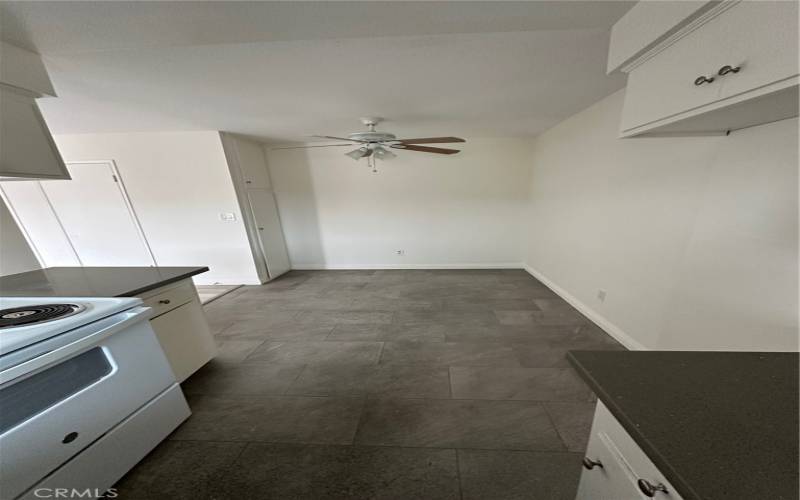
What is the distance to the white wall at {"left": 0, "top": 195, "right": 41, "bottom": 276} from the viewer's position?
1.89 m

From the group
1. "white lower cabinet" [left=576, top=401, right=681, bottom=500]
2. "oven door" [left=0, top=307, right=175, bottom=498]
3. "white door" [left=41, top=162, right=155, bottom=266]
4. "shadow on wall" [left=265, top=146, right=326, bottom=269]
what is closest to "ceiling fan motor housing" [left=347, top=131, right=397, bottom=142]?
"shadow on wall" [left=265, top=146, right=326, bottom=269]

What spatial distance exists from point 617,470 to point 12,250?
13.5 ft

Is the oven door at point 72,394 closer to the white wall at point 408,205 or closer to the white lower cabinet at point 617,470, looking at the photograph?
the white lower cabinet at point 617,470

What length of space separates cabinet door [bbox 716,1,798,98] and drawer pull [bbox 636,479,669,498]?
3.94 ft

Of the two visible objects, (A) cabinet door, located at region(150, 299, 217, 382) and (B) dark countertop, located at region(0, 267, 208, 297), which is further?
(A) cabinet door, located at region(150, 299, 217, 382)

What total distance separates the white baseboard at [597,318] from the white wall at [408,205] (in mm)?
910

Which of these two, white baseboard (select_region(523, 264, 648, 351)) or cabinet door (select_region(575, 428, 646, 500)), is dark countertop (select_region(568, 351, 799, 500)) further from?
white baseboard (select_region(523, 264, 648, 351))

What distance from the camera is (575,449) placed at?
124 centimetres

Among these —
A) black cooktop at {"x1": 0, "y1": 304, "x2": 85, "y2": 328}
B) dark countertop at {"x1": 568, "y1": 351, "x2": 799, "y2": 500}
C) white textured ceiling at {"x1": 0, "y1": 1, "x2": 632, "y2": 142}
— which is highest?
white textured ceiling at {"x1": 0, "y1": 1, "x2": 632, "y2": 142}

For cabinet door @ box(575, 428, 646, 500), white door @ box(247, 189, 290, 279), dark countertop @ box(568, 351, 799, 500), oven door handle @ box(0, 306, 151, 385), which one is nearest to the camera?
dark countertop @ box(568, 351, 799, 500)

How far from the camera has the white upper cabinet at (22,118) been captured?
121cm

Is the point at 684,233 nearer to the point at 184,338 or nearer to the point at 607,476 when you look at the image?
the point at 607,476

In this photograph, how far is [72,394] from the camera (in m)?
0.99

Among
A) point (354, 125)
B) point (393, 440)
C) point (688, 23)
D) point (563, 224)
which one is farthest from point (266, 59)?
point (563, 224)
